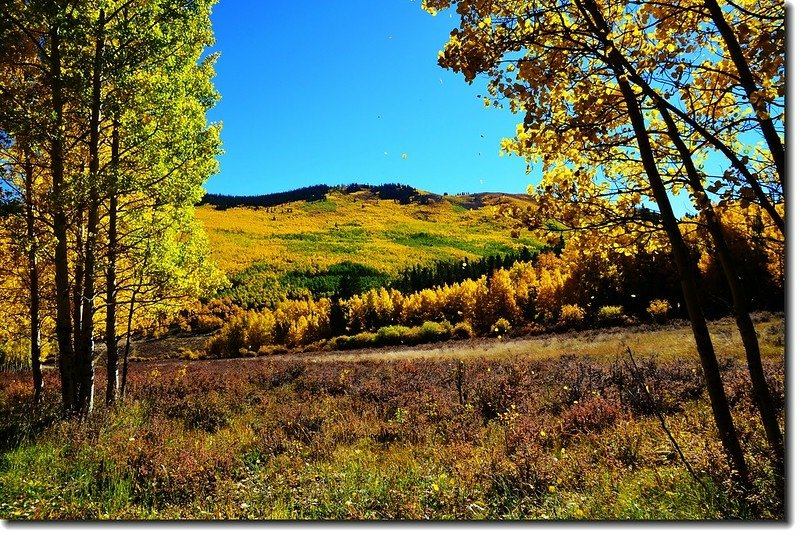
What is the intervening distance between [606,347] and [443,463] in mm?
17447

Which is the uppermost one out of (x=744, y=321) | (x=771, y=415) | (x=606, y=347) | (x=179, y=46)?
(x=179, y=46)

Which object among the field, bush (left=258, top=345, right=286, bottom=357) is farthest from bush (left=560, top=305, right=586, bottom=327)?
bush (left=258, top=345, right=286, bottom=357)

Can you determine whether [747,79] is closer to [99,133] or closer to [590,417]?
[590,417]

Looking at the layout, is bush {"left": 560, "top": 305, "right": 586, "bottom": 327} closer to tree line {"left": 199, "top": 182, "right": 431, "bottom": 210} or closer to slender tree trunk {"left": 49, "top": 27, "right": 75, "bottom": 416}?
slender tree trunk {"left": 49, "top": 27, "right": 75, "bottom": 416}

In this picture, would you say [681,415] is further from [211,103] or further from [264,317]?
[264,317]

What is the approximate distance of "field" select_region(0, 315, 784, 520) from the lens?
397 cm

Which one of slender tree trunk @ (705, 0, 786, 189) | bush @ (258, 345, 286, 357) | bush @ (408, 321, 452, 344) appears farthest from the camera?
bush @ (258, 345, 286, 357)

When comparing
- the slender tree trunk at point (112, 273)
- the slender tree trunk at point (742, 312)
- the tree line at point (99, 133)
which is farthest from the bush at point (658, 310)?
the slender tree trunk at point (112, 273)

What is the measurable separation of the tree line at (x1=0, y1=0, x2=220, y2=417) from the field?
6.74ft

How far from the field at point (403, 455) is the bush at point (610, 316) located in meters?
19.4

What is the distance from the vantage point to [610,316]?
2945 cm

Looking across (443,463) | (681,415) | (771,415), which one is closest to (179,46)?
(443,463)

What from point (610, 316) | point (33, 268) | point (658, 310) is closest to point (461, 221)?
point (33, 268)

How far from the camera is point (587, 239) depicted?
394 cm
